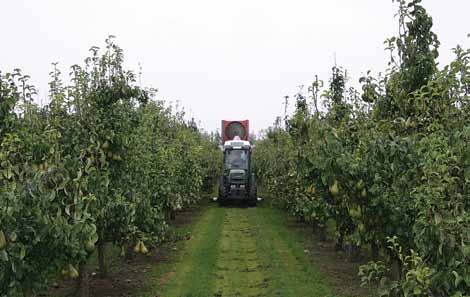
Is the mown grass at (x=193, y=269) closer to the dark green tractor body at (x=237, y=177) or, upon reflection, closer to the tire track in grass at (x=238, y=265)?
the tire track in grass at (x=238, y=265)

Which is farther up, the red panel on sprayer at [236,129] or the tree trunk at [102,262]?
the red panel on sprayer at [236,129]

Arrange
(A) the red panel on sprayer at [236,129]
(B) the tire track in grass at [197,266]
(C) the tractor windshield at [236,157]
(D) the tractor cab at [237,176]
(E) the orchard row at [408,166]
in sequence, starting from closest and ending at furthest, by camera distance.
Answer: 1. (E) the orchard row at [408,166]
2. (B) the tire track in grass at [197,266]
3. (D) the tractor cab at [237,176]
4. (C) the tractor windshield at [236,157]
5. (A) the red panel on sprayer at [236,129]

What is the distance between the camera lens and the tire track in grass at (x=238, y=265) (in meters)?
9.19

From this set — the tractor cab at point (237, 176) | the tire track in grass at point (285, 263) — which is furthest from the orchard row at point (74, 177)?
the tractor cab at point (237, 176)

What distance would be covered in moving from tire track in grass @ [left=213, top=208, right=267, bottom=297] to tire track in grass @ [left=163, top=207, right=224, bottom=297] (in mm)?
154

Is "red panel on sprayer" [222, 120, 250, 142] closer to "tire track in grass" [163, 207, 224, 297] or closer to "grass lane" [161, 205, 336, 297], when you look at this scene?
"grass lane" [161, 205, 336, 297]

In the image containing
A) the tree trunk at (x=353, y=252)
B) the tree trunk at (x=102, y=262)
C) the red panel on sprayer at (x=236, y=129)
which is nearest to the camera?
the tree trunk at (x=102, y=262)

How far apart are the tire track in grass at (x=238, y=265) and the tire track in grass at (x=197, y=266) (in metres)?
0.15

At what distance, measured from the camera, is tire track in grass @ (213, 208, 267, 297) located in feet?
30.1

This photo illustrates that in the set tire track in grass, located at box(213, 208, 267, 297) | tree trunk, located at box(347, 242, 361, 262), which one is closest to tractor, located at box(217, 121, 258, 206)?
tire track in grass, located at box(213, 208, 267, 297)

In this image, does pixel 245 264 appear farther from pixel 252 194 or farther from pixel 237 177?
pixel 252 194

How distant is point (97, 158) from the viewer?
7.77m

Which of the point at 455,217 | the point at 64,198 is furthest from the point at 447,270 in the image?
the point at 64,198

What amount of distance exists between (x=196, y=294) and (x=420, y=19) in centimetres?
515
